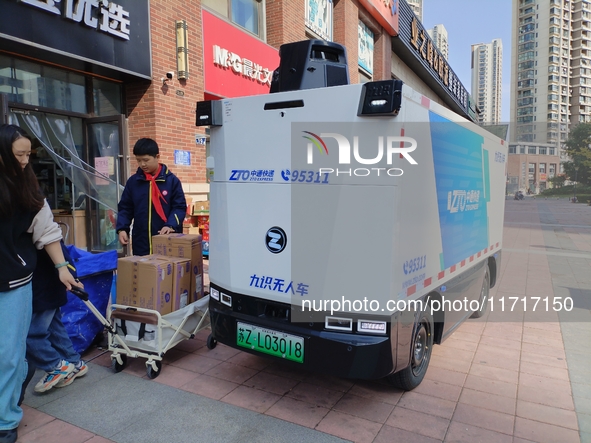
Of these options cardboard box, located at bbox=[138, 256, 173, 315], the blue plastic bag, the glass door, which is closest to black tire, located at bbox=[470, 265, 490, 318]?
cardboard box, located at bbox=[138, 256, 173, 315]

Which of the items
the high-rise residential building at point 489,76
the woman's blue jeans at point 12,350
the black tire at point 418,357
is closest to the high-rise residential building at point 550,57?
the high-rise residential building at point 489,76

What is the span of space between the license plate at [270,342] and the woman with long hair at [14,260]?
151cm

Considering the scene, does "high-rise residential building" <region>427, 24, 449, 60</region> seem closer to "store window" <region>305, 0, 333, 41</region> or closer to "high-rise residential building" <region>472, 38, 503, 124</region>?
"high-rise residential building" <region>472, 38, 503, 124</region>

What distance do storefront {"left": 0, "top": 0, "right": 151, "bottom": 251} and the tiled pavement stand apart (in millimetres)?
3602

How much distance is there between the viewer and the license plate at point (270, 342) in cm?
320

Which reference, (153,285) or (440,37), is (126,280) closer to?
(153,285)

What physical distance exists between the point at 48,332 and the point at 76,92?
5.00 meters

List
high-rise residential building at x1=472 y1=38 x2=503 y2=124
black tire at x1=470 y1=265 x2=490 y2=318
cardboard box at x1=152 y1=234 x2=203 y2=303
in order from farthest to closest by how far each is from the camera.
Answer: high-rise residential building at x1=472 y1=38 x2=503 y2=124 → black tire at x1=470 y1=265 x2=490 y2=318 → cardboard box at x1=152 y1=234 x2=203 y2=303

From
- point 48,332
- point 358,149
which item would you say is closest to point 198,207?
point 48,332

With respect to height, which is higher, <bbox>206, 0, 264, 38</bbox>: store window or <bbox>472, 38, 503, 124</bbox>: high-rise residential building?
<bbox>472, 38, 503, 124</bbox>: high-rise residential building

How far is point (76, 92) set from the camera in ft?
23.5

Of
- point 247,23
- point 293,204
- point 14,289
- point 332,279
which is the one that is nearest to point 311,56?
point 293,204

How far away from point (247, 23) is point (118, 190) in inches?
231

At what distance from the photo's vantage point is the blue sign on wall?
8117 millimetres
